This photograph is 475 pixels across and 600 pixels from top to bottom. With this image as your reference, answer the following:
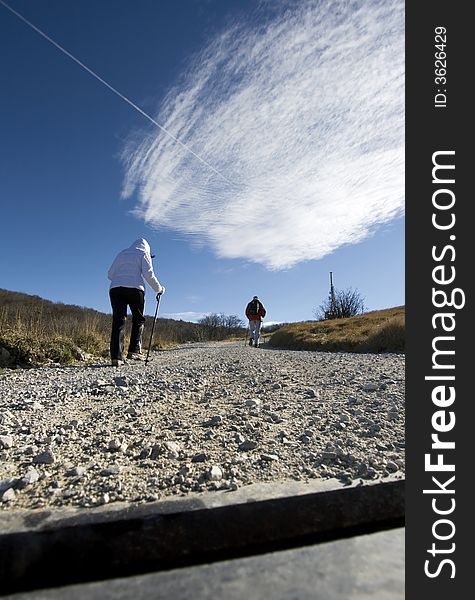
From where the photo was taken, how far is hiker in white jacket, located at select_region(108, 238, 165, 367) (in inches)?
254

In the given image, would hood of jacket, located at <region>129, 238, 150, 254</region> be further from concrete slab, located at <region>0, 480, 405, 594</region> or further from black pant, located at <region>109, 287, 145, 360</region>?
concrete slab, located at <region>0, 480, 405, 594</region>

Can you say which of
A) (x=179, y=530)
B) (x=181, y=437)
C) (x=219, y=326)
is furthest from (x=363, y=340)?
(x=219, y=326)

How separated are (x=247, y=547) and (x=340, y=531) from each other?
32 centimetres

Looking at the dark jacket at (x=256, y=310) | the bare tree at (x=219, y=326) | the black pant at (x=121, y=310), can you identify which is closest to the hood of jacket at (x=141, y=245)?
the black pant at (x=121, y=310)

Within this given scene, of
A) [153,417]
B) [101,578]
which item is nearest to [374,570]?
[101,578]

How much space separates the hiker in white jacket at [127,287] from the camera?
6457 millimetres

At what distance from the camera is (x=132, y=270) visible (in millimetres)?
6793

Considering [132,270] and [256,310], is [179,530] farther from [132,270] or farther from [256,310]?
[256,310]

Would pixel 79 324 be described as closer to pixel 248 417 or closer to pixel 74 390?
pixel 74 390

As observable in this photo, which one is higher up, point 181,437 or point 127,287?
point 127,287

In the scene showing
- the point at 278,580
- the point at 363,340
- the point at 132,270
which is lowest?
the point at 278,580

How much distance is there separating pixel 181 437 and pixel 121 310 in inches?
183

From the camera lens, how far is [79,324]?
416 inches

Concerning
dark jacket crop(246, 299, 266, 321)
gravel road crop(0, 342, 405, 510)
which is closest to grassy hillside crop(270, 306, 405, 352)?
dark jacket crop(246, 299, 266, 321)
